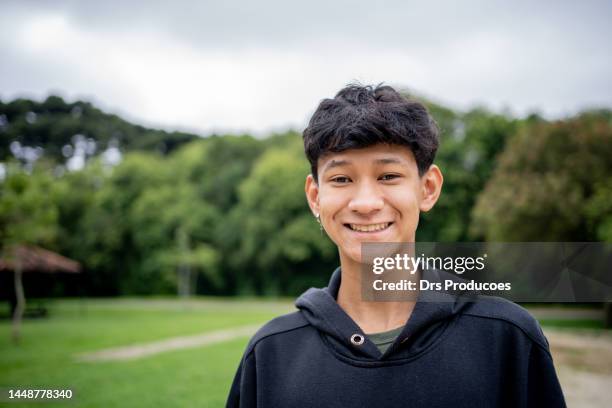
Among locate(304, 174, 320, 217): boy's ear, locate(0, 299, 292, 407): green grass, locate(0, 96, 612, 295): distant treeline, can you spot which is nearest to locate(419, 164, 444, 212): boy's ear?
locate(304, 174, 320, 217): boy's ear

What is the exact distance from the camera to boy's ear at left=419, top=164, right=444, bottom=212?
1.81m

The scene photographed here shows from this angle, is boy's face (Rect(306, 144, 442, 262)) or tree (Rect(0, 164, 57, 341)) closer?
boy's face (Rect(306, 144, 442, 262))

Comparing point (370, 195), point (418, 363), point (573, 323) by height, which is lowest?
point (573, 323)

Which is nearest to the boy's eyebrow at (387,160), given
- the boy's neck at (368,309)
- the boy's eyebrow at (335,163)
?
the boy's eyebrow at (335,163)

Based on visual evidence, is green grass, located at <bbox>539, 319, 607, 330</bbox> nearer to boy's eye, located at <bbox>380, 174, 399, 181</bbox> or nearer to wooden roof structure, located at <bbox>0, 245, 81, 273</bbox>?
boy's eye, located at <bbox>380, 174, 399, 181</bbox>

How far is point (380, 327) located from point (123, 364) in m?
10.5

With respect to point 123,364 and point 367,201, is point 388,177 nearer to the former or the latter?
point 367,201

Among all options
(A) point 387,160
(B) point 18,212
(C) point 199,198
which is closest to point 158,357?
(B) point 18,212

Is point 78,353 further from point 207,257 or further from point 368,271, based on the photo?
point 207,257

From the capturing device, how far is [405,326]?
165cm

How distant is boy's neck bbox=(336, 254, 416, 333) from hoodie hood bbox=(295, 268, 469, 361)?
0.08 m

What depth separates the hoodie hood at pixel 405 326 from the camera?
1.64 meters

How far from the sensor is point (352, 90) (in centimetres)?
181

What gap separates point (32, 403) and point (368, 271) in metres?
7.83
